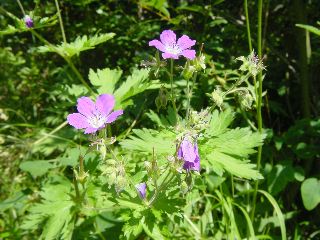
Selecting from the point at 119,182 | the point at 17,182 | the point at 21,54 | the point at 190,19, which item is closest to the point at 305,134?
the point at 190,19

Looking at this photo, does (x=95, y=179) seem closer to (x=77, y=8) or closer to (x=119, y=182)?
(x=119, y=182)

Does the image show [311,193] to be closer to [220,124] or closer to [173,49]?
[220,124]

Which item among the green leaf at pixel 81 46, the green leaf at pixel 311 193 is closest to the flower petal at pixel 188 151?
the green leaf at pixel 81 46

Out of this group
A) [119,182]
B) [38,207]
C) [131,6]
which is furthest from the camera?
[131,6]

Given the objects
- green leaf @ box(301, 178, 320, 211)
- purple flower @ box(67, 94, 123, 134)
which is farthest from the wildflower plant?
green leaf @ box(301, 178, 320, 211)

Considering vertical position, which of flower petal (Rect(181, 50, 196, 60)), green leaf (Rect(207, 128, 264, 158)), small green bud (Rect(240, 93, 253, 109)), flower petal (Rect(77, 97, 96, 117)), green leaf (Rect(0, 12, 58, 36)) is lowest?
green leaf (Rect(207, 128, 264, 158))

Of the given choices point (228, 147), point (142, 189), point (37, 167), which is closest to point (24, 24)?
point (37, 167)

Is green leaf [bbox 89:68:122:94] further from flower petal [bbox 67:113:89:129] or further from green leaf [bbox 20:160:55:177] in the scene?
flower petal [bbox 67:113:89:129]
